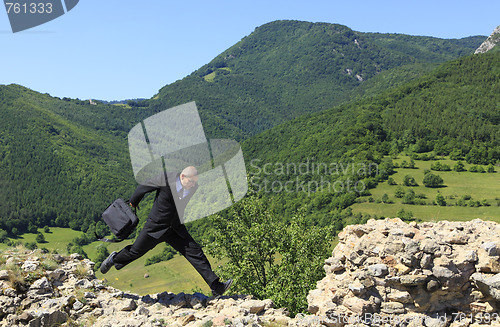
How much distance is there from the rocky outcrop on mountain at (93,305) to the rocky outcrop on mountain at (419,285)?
3.47ft

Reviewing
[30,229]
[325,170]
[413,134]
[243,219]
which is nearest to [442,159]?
[413,134]

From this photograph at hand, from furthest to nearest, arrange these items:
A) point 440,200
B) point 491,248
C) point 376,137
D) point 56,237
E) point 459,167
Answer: point 56,237 < point 376,137 < point 459,167 < point 440,200 < point 491,248

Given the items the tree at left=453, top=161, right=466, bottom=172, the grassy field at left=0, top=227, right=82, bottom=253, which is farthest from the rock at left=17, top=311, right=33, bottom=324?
the grassy field at left=0, top=227, right=82, bottom=253

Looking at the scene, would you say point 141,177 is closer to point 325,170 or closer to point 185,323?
point 185,323

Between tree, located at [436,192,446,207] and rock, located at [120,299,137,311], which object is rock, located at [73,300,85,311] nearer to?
rock, located at [120,299,137,311]

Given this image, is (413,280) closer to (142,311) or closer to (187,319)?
(187,319)

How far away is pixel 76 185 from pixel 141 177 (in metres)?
173

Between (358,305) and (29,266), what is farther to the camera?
(29,266)

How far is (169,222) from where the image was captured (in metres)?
7.56

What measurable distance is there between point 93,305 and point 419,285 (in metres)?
6.11

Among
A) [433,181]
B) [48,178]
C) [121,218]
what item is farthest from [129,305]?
[48,178]

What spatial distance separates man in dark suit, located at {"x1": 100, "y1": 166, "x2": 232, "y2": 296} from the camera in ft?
24.1

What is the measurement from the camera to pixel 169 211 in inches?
293

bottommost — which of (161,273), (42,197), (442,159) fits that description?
(161,273)
